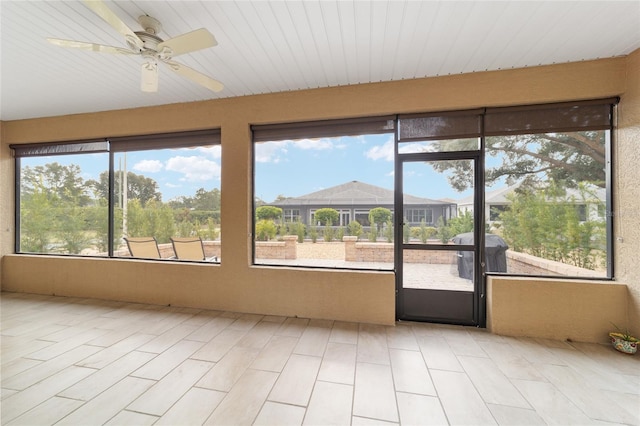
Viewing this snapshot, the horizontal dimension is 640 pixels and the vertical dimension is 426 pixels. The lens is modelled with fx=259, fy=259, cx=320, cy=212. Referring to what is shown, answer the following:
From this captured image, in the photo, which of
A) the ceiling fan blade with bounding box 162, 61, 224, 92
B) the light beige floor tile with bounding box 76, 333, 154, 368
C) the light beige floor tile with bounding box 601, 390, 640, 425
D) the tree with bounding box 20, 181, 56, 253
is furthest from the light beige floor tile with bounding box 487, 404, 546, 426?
the tree with bounding box 20, 181, 56, 253

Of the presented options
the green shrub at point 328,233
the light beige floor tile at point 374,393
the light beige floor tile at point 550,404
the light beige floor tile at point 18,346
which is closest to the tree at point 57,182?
the light beige floor tile at point 18,346

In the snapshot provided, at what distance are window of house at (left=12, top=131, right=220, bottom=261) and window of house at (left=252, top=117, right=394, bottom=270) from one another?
0.74m

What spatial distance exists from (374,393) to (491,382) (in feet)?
3.11

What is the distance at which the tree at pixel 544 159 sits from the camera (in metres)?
2.78

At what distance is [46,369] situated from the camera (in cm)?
216

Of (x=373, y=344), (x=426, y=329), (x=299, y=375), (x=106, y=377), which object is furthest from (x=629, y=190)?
(x=106, y=377)

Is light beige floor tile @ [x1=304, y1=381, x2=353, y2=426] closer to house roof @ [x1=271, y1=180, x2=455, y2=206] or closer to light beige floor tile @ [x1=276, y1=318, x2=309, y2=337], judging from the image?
light beige floor tile @ [x1=276, y1=318, x2=309, y2=337]

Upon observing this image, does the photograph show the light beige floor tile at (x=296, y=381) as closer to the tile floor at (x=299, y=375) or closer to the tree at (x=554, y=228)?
the tile floor at (x=299, y=375)

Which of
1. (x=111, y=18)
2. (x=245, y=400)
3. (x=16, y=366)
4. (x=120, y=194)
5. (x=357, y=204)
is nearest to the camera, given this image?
(x=111, y=18)

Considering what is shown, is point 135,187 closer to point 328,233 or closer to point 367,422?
point 328,233

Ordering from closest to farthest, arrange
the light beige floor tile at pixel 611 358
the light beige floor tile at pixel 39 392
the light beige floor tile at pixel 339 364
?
the light beige floor tile at pixel 39 392 < the light beige floor tile at pixel 339 364 < the light beige floor tile at pixel 611 358

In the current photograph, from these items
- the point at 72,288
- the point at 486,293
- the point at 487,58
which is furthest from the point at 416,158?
the point at 72,288

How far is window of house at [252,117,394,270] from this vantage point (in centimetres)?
327

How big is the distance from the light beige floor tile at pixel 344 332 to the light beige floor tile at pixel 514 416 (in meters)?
1.22
